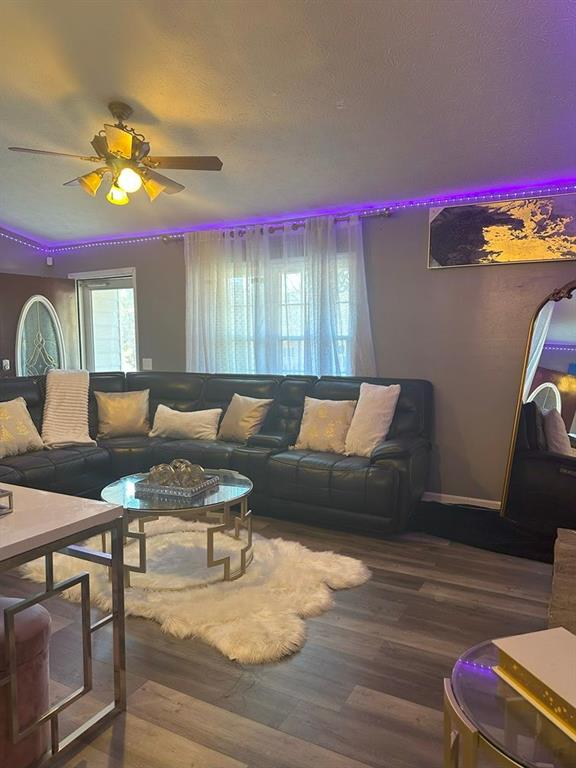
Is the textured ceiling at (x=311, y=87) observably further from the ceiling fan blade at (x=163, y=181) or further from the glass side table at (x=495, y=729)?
the glass side table at (x=495, y=729)

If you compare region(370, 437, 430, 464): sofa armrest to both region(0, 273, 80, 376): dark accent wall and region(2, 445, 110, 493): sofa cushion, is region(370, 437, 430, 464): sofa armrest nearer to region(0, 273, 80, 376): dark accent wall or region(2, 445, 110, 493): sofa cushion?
region(2, 445, 110, 493): sofa cushion

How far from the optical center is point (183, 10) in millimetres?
2252

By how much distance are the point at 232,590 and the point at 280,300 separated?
2.69m

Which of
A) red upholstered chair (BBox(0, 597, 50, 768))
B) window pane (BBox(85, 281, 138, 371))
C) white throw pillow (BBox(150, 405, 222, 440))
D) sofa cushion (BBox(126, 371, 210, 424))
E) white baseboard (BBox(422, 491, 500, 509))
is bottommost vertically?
white baseboard (BBox(422, 491, 500, 509))

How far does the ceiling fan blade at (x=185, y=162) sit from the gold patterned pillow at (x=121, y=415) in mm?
2322

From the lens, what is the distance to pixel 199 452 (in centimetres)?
403

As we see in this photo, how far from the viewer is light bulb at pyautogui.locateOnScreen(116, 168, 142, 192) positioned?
2740mm

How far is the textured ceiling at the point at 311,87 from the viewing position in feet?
7.38

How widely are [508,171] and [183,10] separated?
2255 mm

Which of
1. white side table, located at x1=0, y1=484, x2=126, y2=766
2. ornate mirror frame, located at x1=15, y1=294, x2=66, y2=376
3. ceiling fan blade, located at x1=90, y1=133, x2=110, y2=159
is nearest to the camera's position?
white side table, located at x1=0, y1=484, x2=126, y2=766

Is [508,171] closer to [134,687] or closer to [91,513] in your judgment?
[91,513]

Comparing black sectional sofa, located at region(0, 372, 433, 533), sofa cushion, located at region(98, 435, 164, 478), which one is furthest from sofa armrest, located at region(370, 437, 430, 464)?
sofa cushion, located at region(98, 435, 164, 478)

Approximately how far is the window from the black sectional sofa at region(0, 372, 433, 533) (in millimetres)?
1066

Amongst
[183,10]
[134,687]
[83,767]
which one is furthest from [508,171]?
[83,767]
